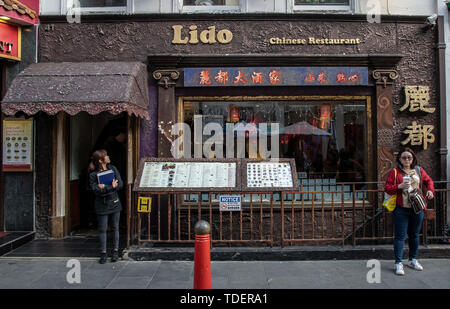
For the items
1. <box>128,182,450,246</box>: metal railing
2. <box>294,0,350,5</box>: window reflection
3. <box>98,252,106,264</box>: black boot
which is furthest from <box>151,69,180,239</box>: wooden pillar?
<box>294,0,350,5</box>: window reflection

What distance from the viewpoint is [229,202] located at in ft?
20.6

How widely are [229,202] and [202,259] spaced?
2294 millimetres

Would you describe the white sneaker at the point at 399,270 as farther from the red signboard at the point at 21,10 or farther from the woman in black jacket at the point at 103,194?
the red signboard at the point at 21,10

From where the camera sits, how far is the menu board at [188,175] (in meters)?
6.35

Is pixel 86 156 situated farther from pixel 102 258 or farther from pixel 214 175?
pixel 214 175

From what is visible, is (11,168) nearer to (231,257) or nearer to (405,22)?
(231,257)

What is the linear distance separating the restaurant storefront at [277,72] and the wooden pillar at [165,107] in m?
0.02

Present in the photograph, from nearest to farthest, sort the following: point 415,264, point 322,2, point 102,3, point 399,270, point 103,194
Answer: point 399,270 < point 415,264 < point 103,194 < point 322,2 < point 102,3

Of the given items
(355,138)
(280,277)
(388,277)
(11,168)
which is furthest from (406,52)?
(11,168)

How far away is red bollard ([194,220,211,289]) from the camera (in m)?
4.04

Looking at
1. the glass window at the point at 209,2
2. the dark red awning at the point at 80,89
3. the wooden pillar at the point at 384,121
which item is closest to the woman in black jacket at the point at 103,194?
the dark red awning at the point at 80,89

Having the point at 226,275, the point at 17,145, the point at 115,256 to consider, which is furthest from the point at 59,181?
the point at 226,275

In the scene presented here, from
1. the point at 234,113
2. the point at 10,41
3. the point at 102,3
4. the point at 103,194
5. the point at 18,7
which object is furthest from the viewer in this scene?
the point at 102,3

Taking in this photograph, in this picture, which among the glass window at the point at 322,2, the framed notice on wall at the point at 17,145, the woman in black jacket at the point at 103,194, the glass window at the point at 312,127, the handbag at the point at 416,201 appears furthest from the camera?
the glass window at the point at 322,2
